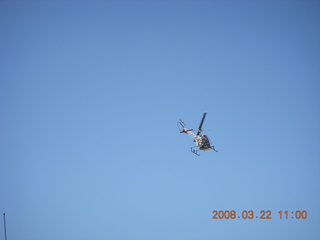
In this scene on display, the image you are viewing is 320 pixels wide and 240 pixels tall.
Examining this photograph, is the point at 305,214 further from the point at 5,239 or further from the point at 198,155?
the point at 5,239

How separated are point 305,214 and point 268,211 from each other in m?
6.29

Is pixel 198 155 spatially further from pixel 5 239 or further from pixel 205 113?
pixel 5 239

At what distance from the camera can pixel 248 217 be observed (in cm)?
7438

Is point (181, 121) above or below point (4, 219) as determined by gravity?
above

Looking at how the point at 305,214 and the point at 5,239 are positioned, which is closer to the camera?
the point at 305,214

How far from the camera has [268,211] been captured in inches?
2950

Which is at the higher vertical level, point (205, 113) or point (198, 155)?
point (205, 113)

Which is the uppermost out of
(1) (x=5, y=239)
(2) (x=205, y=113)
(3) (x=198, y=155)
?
(2) (x=205, y=113)

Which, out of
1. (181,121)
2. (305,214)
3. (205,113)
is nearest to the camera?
(305,214)

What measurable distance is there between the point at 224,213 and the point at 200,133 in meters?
15.6

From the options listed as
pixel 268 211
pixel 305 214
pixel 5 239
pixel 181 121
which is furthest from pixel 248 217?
pixel 5 239

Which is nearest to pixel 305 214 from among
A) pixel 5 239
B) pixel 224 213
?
pixel 224 213

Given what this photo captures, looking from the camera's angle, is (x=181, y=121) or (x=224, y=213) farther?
(x=181, y=121)

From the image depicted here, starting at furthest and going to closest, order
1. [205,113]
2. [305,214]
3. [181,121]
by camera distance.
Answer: [181,121], [205,113], [305,214]
